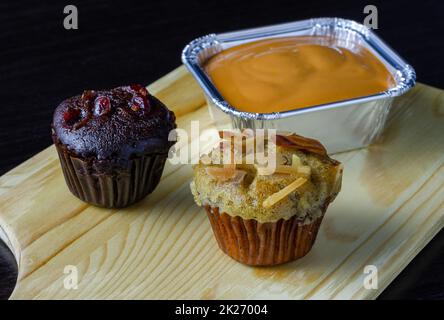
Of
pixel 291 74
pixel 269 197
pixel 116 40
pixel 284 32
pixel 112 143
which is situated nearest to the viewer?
pixel 269 197

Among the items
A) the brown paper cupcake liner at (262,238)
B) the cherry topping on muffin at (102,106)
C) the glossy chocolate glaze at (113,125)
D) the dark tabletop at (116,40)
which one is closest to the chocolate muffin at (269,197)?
the brown paper cupcake liner at (262,238)

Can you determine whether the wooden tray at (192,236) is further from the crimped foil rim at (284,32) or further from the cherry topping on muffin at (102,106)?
the cherry topping on muffin at (102,106)

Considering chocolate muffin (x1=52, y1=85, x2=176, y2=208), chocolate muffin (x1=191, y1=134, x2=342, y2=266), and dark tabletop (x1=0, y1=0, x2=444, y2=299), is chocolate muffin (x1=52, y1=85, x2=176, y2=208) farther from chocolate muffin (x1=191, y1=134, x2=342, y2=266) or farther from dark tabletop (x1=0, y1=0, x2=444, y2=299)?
dark tabletop (x1=0, y1=0, x2=444, y2=299)

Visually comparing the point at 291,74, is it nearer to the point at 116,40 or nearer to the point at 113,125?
the point at 113,125

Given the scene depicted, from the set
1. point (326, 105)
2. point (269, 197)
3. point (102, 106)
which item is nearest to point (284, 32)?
point (326, 105)

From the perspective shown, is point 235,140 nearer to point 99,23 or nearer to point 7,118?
point 7,118
